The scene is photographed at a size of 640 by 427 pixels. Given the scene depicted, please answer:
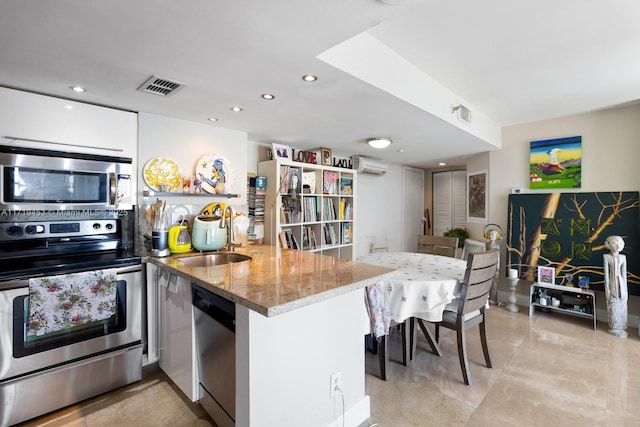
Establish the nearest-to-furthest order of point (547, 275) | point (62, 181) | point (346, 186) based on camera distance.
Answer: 1. point (62, 181)
2. point (547, 275)
3. point (346, 186)

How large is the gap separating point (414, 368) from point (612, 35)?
261 cm

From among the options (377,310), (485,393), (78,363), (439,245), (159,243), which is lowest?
(485,393)

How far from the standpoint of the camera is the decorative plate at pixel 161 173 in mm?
2414

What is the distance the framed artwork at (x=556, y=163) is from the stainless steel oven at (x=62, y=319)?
4.36m

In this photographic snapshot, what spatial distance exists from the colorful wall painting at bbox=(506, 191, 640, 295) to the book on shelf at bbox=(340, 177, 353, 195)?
2058mm

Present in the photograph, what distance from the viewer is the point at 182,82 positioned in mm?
1852

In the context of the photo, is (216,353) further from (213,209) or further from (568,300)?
(568,300)

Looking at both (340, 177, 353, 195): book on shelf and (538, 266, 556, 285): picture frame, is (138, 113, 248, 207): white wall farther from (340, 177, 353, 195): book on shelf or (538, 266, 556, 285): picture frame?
(538, 266, 556, 285): picture frame

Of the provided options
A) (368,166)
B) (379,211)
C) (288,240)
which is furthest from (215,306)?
(379,211)

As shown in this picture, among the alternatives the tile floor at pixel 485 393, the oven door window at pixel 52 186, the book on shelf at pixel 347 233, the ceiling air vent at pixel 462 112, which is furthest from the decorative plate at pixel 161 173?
the ceiling air vent at pixel 462 112

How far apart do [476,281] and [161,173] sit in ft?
8.41

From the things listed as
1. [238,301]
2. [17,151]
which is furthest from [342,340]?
[17,151]

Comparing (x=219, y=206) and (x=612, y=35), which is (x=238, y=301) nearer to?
(x=219, y=206)

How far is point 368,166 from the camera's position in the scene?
453cm
